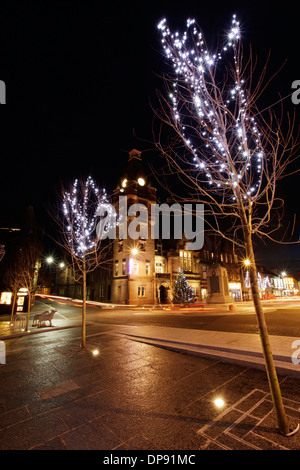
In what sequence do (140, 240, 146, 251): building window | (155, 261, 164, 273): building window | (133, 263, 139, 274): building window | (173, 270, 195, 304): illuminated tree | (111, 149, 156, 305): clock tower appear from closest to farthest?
(173, 270, 195, 304): illuminated tree
(111, 149, 156, 305): clock tower
(133, 263, 139, 274): building window
(140, 240, 146, 251): building window
(155, 261, 164, 273): building window

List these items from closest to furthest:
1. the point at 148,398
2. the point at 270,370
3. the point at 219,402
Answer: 1. the point at 270,370
2. the point at 219,402
3. the point at 148,398

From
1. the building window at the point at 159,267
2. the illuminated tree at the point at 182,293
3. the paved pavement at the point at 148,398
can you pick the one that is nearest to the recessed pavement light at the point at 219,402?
the paved pavement at the point at 148,398

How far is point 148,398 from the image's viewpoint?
417 centimetres

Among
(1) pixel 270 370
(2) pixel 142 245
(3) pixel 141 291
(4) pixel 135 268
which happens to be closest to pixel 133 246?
(2) pixel 142 245

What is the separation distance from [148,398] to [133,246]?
3191cm

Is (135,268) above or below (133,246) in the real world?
below

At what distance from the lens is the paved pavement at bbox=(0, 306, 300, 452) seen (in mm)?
3008

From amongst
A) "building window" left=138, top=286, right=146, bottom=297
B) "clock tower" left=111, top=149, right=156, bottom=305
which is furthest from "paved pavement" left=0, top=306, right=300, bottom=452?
"building window" left=138, top=286, right=146, bottom=297

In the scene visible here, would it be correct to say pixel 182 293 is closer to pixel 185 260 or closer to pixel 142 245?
pixel 142 245

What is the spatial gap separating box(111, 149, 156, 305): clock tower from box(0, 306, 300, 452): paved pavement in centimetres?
2745

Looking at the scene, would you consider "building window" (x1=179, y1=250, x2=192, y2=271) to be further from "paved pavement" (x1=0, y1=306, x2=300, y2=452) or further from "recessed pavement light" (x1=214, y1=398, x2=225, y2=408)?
"recessed pavement light" (x1=214, y1=398, x2=225, y2=408)

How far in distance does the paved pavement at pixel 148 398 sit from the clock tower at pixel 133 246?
27.5m

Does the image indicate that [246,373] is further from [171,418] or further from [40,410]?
[40,410]

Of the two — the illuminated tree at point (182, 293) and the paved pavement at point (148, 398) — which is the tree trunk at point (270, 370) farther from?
the illuminated tree at point (182, 293)
